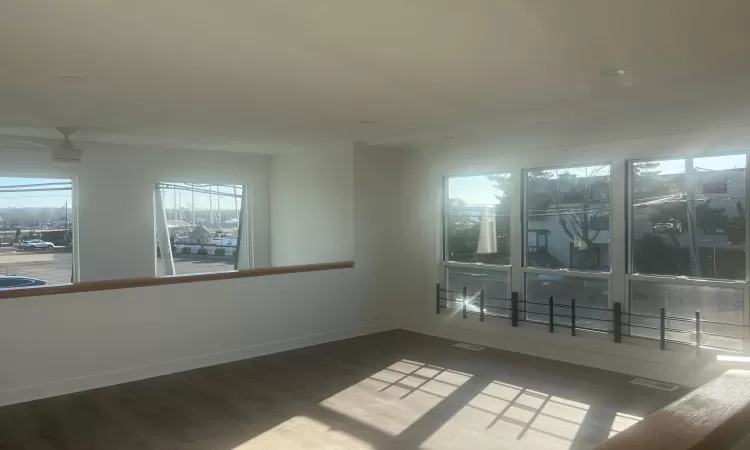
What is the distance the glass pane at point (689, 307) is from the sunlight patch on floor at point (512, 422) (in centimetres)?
121

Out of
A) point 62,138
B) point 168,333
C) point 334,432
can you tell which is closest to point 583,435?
point 334,432

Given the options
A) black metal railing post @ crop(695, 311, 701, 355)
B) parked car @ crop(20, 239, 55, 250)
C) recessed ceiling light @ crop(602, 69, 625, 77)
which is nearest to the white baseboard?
parked car @ crop(20, 239, 55, 250)

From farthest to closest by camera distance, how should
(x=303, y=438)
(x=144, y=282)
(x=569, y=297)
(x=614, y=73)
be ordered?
1. (x=569, y=297)
2. (x=144, y=282)
3. (x=303, y=438)
4. (x=614, y=73)

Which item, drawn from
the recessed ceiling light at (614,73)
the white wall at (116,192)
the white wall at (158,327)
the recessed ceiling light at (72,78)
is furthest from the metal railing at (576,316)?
the recessed ceiling light at (72,78)

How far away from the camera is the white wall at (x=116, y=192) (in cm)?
580

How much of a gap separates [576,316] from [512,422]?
1866 mm

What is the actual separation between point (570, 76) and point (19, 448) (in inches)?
156

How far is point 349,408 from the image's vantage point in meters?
4.02

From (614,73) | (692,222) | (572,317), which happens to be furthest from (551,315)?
(614,73)

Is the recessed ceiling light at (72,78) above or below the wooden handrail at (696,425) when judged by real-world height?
above

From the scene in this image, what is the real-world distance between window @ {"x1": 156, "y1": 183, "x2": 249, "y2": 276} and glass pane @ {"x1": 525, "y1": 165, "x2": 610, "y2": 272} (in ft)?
12.4

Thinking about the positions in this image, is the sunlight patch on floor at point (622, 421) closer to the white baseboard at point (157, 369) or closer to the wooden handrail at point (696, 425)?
the wooden handrail at point (696, 425)

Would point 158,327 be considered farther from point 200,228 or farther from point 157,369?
point 200,228

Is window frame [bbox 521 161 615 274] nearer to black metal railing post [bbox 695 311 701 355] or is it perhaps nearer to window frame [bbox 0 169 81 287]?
black metal railing post [bbox 695 311 701 355]
